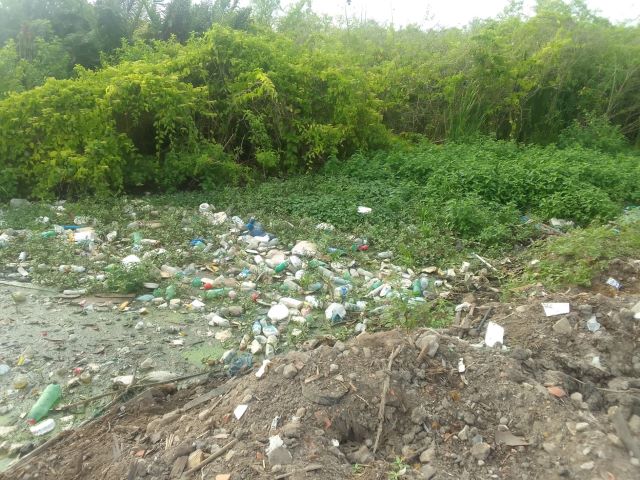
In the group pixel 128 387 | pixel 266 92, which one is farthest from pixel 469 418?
pixel 266 92

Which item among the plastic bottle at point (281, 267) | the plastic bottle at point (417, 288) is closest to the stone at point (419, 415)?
the plastic bottle at point (417, 288)

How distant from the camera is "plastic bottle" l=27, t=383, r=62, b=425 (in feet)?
9.69

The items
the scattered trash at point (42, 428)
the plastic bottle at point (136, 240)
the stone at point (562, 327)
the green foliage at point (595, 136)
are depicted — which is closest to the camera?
the scattered trash at point (42, 428)

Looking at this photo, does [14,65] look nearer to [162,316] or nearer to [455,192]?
[162,316]

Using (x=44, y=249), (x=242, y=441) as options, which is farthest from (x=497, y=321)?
(x=44, y=249)

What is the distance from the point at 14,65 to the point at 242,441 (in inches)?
254

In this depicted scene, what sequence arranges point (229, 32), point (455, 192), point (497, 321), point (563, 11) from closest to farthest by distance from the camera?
point (497, 321), point (455, 192), point (229, 32), point (563, 11)

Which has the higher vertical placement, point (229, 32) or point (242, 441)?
point (229, 32)

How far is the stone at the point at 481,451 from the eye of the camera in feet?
7.73

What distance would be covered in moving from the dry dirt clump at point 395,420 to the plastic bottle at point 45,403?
0.28 meters

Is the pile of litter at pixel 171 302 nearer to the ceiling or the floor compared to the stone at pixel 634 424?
nearer to the floor

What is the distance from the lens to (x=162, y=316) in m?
4.00

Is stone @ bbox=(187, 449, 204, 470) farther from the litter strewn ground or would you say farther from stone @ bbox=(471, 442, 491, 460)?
stone @ bbox=(471, 442, 491, 460)

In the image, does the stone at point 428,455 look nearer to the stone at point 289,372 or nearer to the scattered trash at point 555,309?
the stone at point 289,372
